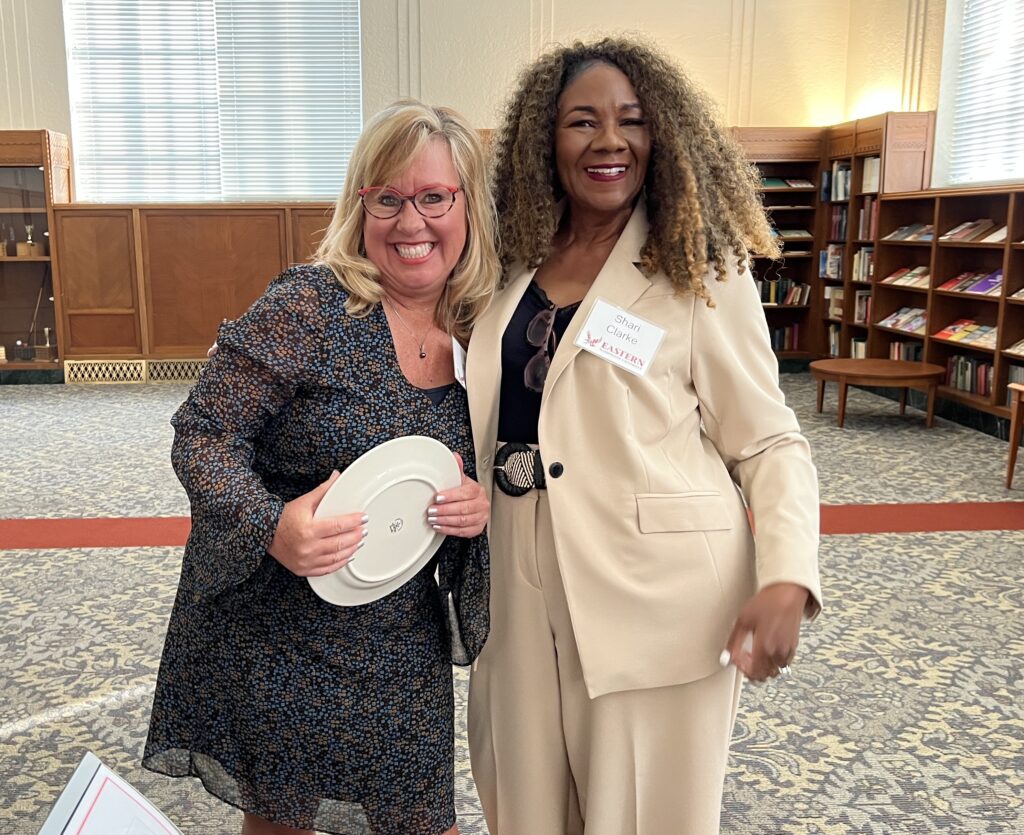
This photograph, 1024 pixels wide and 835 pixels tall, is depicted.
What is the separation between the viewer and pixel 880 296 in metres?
9.11

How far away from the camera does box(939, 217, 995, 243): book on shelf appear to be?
7.60 metres

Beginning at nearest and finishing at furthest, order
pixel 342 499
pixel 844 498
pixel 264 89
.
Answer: pixel 342 499 → pixel 844 498 → pixel 264 89

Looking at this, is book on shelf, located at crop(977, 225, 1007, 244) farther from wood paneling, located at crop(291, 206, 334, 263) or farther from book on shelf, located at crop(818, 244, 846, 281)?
wood paneling, located at crop(291, 206, 334, 263)

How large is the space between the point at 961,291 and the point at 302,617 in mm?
7399

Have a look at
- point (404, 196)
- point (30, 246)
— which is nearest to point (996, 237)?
point (404, 196)

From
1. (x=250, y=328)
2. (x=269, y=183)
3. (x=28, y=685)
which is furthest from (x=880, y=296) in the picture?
(x=250, y=328)

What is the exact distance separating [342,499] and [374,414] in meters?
0.17

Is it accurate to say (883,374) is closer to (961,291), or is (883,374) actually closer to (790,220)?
(961,291)

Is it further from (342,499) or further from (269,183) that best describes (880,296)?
(342,499)

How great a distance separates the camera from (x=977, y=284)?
759 centimetres

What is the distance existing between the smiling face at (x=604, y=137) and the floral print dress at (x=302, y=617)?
0.40 metres

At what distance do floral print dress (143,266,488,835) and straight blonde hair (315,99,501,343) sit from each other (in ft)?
0.15

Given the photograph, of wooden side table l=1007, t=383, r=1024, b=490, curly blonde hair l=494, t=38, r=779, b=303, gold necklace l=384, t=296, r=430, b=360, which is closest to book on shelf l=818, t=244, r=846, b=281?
wooden side table l=1007, t=383, r=1024, b=490

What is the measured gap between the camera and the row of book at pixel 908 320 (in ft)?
27.7
